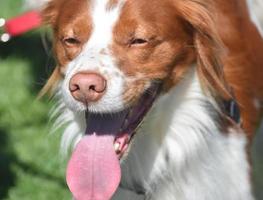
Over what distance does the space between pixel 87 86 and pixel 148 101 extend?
0.37 metres

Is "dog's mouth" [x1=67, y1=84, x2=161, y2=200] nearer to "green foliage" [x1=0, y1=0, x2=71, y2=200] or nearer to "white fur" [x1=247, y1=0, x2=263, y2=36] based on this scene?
"white fur" [x1=247, y1=0, x2=263, y2=36]

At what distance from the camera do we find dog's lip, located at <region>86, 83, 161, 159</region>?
321cm

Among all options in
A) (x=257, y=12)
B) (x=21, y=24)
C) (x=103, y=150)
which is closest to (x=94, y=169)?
(x=103, y=150)

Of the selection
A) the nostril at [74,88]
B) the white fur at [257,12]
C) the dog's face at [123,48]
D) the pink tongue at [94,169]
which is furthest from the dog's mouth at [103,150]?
the white fur at [257,12]

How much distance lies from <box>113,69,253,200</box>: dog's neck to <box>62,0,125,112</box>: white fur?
13.4 inches

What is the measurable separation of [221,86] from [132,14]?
520mm

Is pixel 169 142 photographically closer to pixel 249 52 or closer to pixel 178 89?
pixel 178 89

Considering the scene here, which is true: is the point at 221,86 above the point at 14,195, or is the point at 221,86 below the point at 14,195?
above

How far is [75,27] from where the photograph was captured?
3225 mm

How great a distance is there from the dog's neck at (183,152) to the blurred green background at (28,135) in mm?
813

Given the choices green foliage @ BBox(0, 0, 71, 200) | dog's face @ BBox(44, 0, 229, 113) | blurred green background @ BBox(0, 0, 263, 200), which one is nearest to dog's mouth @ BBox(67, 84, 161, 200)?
dog's face @ BBox(44, 0, 229, 113)

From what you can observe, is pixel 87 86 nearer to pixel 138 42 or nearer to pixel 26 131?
pixel 138 42

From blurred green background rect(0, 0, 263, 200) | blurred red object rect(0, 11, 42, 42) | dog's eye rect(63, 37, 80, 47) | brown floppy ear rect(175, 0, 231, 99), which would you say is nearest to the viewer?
dog's eye rect(63, 37, 80, 47)

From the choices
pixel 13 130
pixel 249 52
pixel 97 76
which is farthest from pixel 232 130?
pixel 13 130
